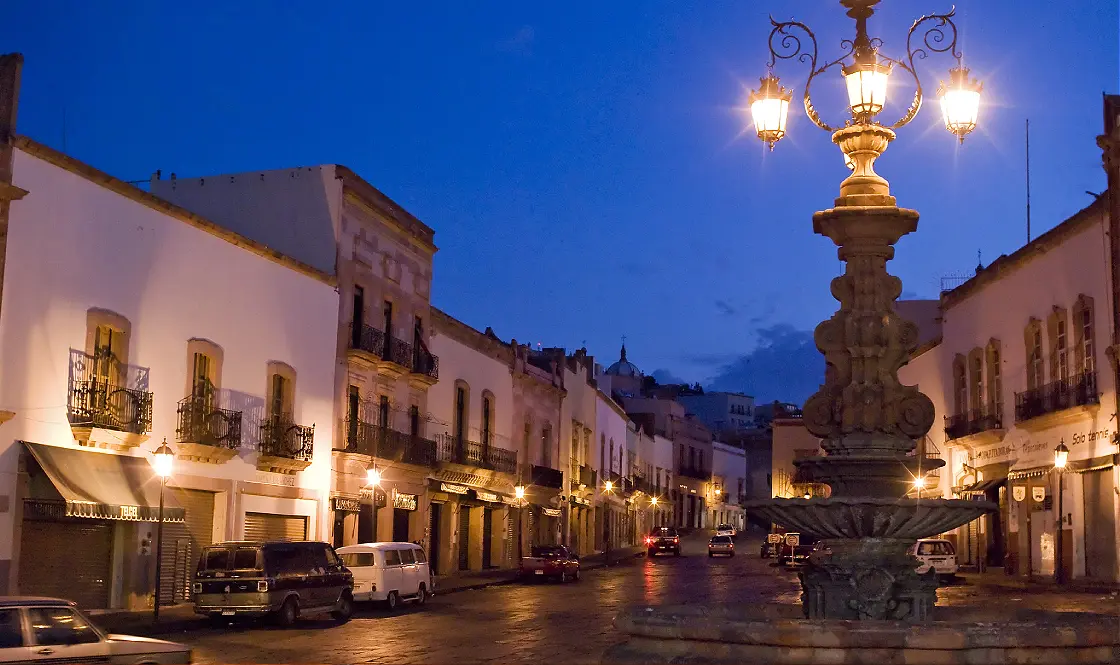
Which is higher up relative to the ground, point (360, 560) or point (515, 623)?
point (360, 560)

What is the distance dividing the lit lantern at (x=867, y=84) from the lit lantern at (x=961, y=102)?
1108mm

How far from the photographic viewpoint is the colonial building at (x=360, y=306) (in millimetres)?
36344

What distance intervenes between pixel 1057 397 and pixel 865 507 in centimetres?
2710

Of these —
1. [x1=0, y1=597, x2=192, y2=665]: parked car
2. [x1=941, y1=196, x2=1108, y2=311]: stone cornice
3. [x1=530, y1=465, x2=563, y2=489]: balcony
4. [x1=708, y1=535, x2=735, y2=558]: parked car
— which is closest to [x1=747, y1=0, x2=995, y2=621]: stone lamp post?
[x1=0, y1=597, x2=192, y2=665]: parked car

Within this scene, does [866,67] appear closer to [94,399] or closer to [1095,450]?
[94,399]

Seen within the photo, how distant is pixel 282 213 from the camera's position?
120 feet

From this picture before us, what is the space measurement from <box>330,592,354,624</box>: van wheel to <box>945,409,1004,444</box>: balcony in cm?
2497

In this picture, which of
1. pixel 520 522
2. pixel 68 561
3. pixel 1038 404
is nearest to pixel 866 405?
pixel 68 561

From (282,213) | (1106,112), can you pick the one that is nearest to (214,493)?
(282,213)

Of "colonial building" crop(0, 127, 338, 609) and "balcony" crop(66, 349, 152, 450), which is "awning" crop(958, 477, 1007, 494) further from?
"balcony" crop(66, 349, 152, 450)

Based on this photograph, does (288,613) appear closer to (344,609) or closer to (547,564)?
(344,609)

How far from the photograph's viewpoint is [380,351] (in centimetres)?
3828

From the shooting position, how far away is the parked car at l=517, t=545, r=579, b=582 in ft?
135

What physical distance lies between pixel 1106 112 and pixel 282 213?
22621 mm
